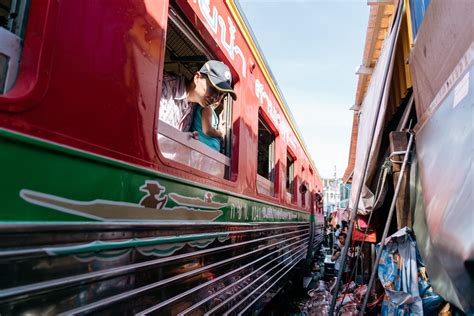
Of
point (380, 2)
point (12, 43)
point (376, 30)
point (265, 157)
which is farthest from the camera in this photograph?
point (265, 157)

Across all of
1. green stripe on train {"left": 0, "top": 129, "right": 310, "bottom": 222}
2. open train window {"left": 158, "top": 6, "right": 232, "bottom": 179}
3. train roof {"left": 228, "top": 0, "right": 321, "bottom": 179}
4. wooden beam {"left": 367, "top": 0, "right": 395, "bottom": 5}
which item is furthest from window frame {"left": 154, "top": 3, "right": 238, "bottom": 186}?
wooden beam {"left": 367, "top": 0, "right": 395, "bottom": 5}

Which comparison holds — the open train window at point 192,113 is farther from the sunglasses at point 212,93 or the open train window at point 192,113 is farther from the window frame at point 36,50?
the window frame at point 36,50

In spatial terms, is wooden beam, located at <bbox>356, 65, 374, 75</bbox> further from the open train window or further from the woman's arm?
the woman's arm

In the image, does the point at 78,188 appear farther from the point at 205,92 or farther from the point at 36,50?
the point at 205,92

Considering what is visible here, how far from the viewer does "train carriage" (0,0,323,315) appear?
0.88 m

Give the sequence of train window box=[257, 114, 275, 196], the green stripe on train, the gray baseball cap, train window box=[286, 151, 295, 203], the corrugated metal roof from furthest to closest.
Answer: train window box=[286, 151, 295, 203]
train window box=[257, 114, 275, 196]
the corrugated metal roof
the gray baseball cap
the green stripe on train

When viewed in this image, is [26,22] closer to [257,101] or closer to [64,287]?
[64,287]

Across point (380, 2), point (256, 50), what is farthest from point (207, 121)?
point (380, 2)

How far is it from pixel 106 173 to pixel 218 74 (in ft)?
3.65

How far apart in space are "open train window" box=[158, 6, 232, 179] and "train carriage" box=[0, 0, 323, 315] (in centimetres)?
1

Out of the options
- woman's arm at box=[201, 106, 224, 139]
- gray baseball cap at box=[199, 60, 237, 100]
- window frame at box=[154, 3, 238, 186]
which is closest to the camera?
window frame at box=[154, 3, 238, 186]

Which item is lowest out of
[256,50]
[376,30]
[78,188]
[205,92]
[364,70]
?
[78,188]

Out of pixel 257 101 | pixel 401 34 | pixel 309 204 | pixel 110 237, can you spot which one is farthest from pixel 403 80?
pixel 309 204

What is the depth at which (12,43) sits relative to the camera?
0.93 metres
